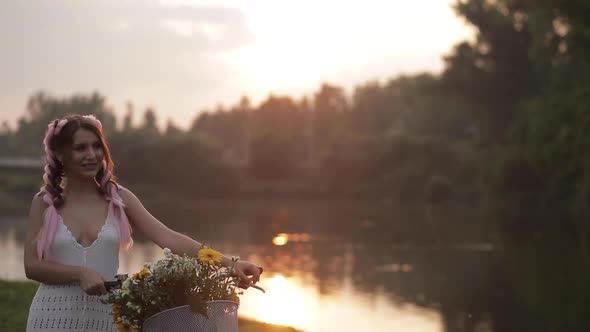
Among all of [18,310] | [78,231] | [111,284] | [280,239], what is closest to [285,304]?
[18,310]

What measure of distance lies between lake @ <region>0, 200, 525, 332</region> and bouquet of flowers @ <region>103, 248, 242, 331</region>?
7207 mm

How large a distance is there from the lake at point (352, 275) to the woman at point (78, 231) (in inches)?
270

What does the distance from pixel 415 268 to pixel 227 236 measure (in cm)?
1266

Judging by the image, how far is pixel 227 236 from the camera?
4212 centimetres

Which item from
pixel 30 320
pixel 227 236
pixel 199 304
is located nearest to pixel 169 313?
pixel 199 304

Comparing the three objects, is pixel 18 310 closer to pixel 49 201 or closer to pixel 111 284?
pixel 49 201

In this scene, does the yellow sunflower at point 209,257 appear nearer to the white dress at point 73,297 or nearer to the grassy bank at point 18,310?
the white dress at point 73,297

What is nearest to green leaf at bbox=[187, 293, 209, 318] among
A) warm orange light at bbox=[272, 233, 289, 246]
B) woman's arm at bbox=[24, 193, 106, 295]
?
woman's arm at bbox=[24, 193, 106, 295]

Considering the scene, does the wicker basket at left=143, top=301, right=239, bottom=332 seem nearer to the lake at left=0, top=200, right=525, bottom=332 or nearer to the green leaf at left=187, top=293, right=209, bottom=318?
the green leaf at left=187, top=293, right=209, bottom=318

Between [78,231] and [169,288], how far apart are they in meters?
0.53

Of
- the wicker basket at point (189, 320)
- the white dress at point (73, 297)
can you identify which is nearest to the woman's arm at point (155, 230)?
the white dress at point (73, 297)

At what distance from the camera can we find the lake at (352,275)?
67.8 feet

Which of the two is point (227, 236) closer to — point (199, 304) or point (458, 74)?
point (458, 74)

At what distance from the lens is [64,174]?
3543 millimetres
